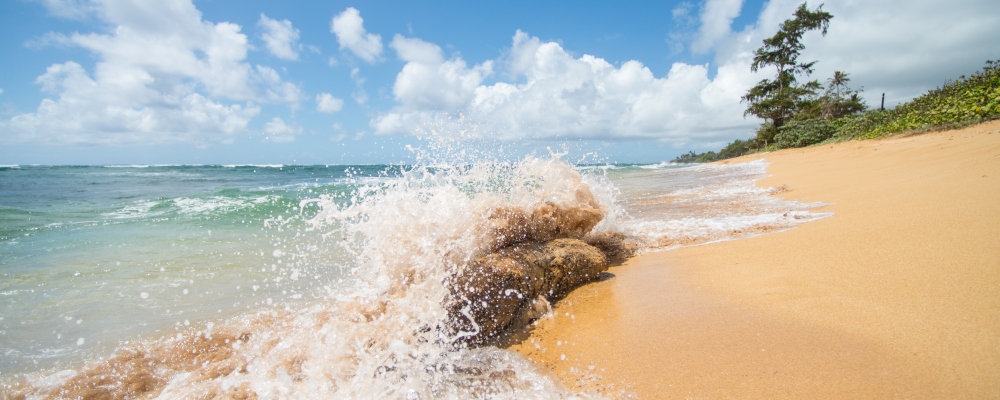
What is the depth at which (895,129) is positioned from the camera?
48.4 feet

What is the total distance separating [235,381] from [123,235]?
641 centimetres

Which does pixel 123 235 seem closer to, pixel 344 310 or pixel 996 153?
pixel 344 310

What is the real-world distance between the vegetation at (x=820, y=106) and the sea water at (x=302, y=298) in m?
13.5

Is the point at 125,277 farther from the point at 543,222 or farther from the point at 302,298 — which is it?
the point at 543,222

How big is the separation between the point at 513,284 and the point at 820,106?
103 feet

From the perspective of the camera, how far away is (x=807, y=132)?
20.7 meters

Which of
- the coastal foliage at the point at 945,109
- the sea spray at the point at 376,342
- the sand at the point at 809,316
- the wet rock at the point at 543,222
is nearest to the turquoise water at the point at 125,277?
the sea spray at the point at 376,342

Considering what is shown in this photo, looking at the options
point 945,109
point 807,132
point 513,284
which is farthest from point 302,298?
point 807,132

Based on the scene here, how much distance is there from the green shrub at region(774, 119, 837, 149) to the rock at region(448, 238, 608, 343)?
2287cm

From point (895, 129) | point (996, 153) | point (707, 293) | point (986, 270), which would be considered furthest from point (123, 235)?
point (895, 129)

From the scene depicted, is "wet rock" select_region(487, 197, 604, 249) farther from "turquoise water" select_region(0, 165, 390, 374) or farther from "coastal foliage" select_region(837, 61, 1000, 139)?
"coastal foliage" select_region(837, 61, 1000, 139)

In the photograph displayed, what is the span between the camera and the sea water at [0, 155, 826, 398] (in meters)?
2.08

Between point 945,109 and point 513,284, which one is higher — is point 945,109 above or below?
above

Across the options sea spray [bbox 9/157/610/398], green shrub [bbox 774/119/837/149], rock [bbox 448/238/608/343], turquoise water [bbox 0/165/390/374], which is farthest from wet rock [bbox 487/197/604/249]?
green shrub [bbox 774/119/837/149]
